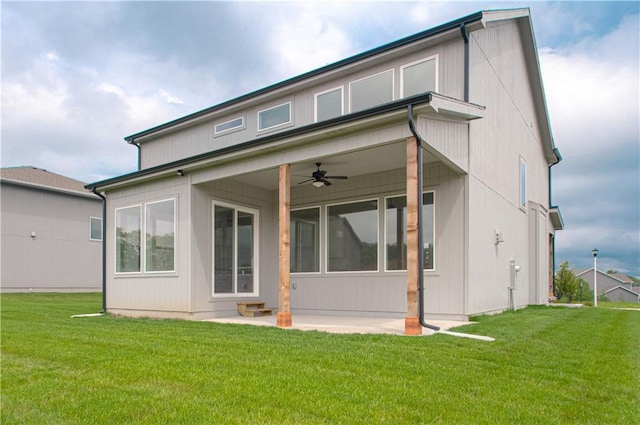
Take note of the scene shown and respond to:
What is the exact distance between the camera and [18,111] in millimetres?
13289

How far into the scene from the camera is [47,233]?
764 inches

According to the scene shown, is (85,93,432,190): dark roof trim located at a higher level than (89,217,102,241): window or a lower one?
higher

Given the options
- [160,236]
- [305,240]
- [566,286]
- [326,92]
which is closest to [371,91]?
[326,92]

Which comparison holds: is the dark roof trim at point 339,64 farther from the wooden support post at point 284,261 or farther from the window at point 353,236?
the wooden support post at point 284,261

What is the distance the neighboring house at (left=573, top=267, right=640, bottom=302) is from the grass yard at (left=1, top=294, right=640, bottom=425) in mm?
38564

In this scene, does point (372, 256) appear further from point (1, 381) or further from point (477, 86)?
point (1, 381)

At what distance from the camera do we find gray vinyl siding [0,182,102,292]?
18.1 metres

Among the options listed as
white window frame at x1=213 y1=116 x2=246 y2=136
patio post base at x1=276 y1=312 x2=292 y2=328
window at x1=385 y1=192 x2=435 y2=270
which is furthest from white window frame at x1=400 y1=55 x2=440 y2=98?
patio post base at x1=276 y1=312 x2=292 y2=328

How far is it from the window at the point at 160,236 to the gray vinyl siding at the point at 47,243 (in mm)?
11418

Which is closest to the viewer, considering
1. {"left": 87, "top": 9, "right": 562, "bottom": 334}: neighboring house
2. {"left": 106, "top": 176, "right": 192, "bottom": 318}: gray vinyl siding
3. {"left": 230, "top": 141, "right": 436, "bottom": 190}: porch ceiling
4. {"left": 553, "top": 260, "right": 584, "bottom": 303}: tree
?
{"left": 87, "top": 9, "right": 562, "bottom": 334}: neighboring house

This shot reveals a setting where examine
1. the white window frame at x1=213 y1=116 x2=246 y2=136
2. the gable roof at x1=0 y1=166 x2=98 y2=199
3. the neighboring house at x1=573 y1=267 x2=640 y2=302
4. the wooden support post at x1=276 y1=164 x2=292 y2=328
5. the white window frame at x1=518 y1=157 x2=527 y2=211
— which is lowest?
the neighboring house at x1=573 y1=267 x2=640 y2=302

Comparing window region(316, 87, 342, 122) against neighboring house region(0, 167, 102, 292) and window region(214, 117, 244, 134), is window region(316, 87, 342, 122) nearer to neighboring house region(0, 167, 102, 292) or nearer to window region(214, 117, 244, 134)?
window region(214, 117, 244, 134)

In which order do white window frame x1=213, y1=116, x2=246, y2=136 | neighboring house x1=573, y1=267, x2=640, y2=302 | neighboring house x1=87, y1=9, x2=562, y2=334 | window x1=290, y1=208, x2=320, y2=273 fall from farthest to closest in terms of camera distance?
neighboring house x1=573, y1=267, x2=640, y2=302 < white window frame x1=213, y1=116, x2=246, y2=136 < window x1=290, y1=208, x2=320, y2=273 < neighboring house x1=87, y1=9, x2=562, y2=334

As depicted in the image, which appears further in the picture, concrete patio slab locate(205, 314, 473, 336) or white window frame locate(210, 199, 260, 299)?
white window frame locate(210, 199, 260, 299)
